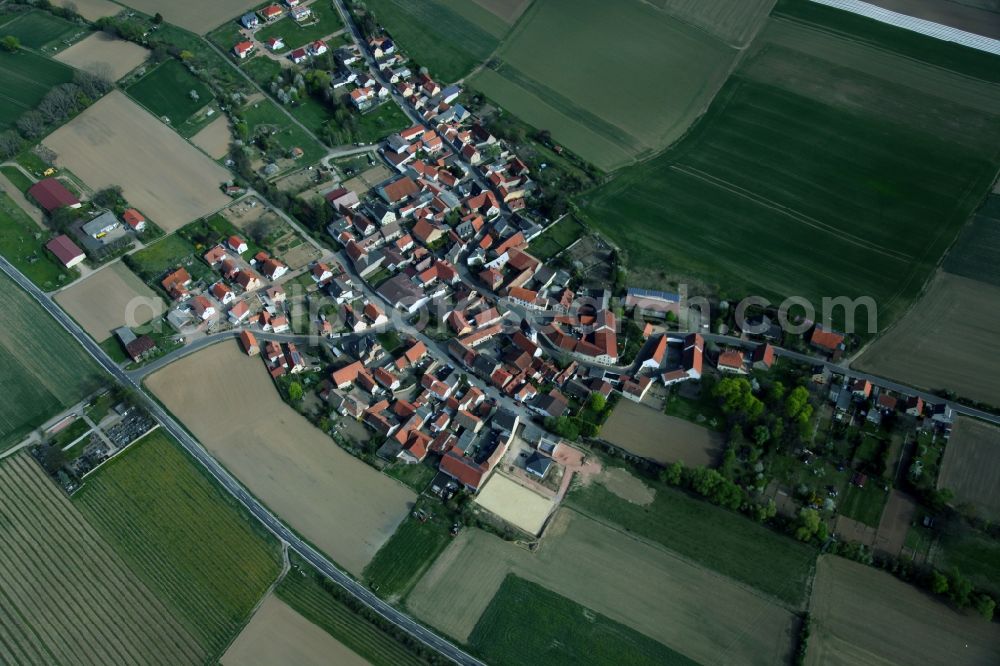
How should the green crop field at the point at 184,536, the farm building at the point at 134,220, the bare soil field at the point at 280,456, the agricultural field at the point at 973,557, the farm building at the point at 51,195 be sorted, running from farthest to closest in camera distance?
the farm building at the point at 51,195
the farm building at the point at 134,220
the bare soil field at the point at 280,456
the agricultural field at the point at 973,557
the green crop field at the point at 184,536

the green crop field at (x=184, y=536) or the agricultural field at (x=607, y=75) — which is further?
the agricultural field at (x=607, y=75)

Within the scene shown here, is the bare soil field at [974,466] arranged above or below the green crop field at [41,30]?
below

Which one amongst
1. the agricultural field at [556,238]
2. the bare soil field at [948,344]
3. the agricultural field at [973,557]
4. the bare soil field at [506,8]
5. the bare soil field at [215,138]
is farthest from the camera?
the bare soil field at [506,8]

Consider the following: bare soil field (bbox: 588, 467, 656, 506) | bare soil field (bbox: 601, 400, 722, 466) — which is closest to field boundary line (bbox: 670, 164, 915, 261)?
bare soil field (bbox: 601, 400, 722, 466)

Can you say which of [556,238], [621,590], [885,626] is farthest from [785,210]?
[621,590]

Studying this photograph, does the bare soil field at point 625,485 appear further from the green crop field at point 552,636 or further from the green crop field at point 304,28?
the green crop field at point 304,28

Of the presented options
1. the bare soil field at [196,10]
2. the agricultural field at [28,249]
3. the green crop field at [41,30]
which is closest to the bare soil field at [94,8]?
the bare soil field at [196,10]

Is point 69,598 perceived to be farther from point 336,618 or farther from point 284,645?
point 336,618
